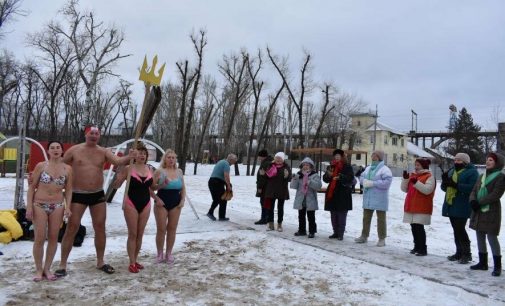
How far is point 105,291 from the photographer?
503cm

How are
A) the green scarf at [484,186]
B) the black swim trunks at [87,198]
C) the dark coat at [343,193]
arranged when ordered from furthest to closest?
1. the dark coat at [343,193]
2. the green scarf at [484,186]
3. the black swim trunks at [87,198]

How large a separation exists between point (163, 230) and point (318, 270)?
2.13 meters

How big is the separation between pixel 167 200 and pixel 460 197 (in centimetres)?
414

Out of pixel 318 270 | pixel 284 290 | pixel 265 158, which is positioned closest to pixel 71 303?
pixel 284 290

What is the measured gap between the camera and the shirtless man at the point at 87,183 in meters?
5.45

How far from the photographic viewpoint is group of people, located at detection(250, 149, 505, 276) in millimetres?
6137

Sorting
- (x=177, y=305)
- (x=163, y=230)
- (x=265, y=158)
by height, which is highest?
(x=265, y=158)

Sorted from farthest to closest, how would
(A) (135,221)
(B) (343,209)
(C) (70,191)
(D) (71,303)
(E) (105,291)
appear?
(B) (343,209) < (A) (135,221) < (C) (70,191) < (E) (105,291) < (D) (71,303)

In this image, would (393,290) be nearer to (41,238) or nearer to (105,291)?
(105,291)

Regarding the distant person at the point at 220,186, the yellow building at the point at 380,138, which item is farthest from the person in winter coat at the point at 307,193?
the yellow building at the point at 380,138

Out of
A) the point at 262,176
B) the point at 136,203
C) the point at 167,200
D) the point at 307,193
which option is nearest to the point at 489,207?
the point at 307,193

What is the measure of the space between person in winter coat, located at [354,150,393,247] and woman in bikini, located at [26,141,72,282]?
4.91 m

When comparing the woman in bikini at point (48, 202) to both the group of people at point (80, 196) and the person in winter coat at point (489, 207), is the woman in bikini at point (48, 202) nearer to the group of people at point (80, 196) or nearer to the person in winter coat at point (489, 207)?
the group of people at point (80, 196)

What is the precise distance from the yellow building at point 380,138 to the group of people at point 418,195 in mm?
62940
